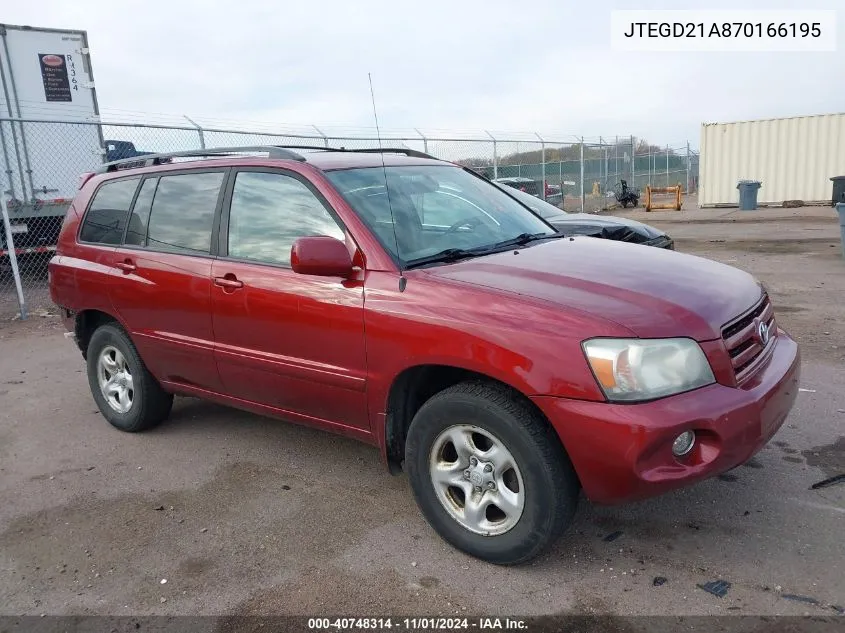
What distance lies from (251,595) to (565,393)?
1554 mm

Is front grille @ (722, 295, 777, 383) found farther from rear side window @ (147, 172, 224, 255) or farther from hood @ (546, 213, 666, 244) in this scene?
hood @ (546, 213, 666, 244)

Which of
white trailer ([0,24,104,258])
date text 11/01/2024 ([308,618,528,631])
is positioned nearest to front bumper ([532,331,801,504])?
date text 11/01/2024 ([308,618,528,631])

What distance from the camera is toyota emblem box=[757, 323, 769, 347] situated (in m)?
3.12

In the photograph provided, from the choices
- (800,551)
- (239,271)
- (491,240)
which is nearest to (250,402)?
(239,271)

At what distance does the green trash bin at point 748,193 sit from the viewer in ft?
71.4

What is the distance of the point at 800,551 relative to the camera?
2.99 metres

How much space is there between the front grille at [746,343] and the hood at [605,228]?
15.7 ft

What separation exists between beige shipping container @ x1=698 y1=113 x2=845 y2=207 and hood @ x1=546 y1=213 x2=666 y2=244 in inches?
672

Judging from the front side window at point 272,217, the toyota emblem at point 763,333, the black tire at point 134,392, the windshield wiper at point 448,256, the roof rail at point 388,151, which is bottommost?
the black tire at point 134,392

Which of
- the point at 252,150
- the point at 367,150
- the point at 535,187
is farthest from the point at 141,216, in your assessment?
the point at 535,187

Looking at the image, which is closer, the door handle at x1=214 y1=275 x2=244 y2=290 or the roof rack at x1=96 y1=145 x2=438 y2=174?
the door handle at x1=214 y1=275 x2=244 y2=290

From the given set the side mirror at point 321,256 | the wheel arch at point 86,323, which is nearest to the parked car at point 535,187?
the wheel arch at point 86,323

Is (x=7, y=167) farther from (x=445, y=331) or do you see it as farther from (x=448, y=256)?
(x=445, y=331)

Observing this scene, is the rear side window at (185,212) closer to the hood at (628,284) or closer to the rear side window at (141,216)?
the rear side window at (141,216)
